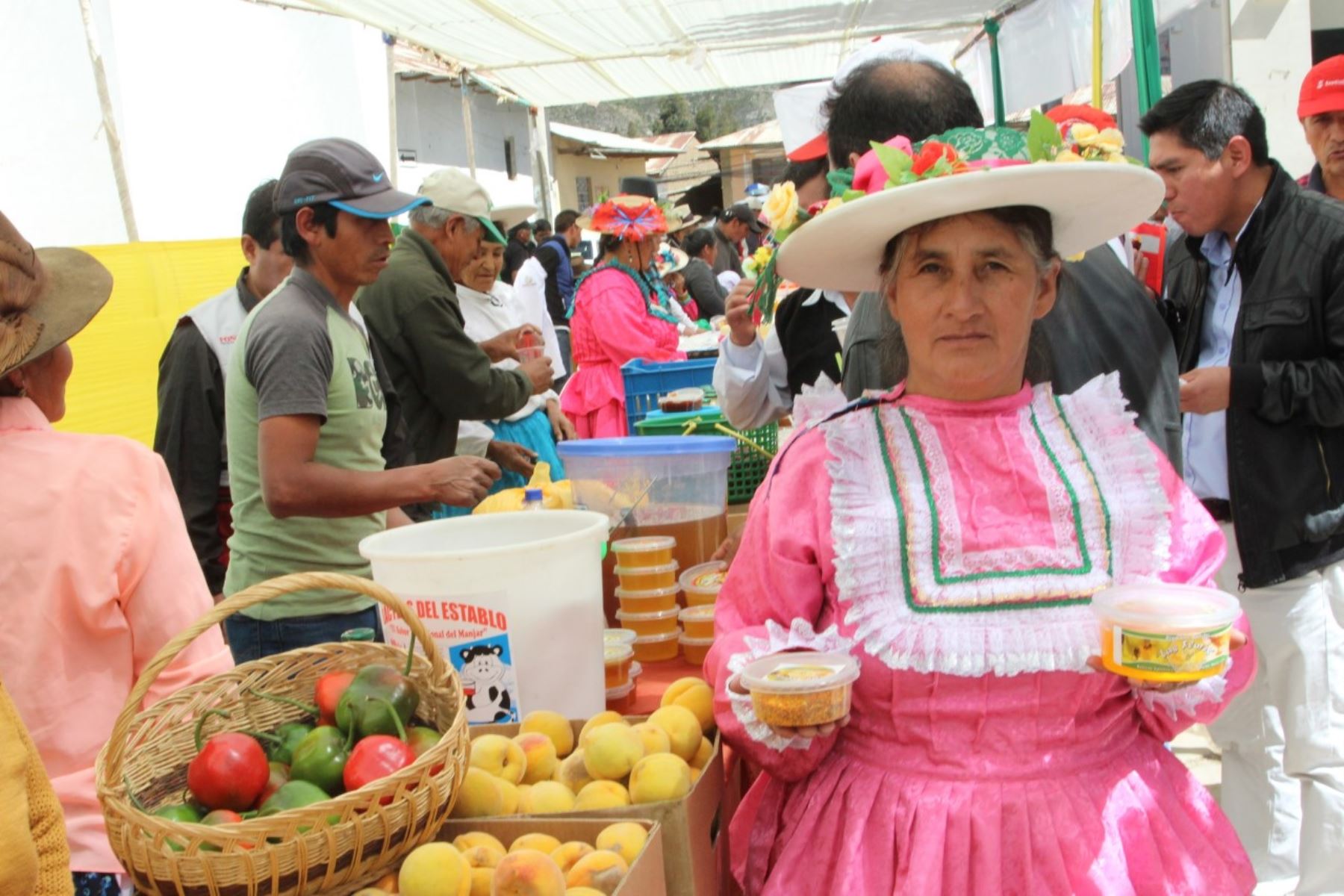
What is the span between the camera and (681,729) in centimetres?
186

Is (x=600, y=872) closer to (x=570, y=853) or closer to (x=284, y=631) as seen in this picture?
(x=570, y=853)

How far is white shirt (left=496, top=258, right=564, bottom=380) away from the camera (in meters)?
6.57

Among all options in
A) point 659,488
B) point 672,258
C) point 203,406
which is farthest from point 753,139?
point 659,488

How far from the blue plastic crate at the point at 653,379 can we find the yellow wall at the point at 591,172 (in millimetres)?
19489

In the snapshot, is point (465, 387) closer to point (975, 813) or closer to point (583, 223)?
point (975, 813)

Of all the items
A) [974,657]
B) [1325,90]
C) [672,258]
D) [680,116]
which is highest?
[680,116]

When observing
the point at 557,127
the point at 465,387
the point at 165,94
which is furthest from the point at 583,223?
the point at 557,127

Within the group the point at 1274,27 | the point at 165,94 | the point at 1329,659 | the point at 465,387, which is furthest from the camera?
the point at 165,94

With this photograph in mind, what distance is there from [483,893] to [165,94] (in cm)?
672

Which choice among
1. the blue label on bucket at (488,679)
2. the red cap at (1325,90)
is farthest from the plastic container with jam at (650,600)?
the red cap at (1325,90)

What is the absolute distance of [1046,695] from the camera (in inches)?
66.5

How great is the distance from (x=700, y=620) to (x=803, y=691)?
1042mm

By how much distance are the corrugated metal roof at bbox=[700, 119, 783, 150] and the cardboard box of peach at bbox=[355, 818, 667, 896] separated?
90.2 feet

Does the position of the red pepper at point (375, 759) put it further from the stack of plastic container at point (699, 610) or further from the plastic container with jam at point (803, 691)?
→ the stack of plastic container at point (699, 610)
